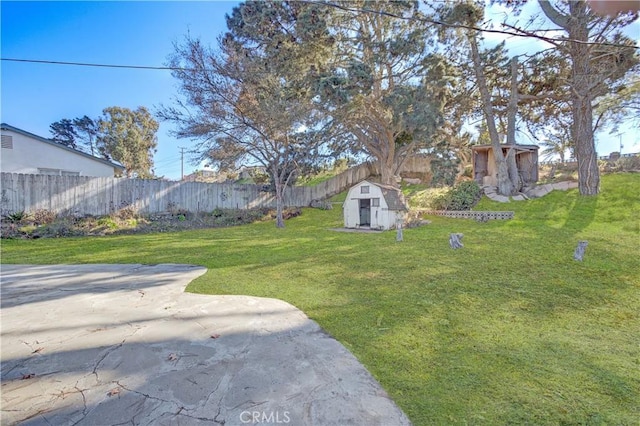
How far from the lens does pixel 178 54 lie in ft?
34.3

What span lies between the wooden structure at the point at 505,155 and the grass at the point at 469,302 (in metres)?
5.86

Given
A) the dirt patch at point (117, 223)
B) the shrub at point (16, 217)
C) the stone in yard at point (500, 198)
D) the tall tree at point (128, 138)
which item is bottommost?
the dirt patch at point (117, 223)

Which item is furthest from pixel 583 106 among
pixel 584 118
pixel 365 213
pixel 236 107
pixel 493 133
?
pixel 236 107

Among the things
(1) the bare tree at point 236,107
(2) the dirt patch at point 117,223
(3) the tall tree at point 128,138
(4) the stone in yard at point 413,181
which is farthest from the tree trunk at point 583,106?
(3) the tall tree at point 128,138

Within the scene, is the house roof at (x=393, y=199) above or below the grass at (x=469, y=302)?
above

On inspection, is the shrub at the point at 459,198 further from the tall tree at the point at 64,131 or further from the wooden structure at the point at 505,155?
the tall tree at the point at 64,131

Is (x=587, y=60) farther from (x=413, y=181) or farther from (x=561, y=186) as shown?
(x=413, y=181)

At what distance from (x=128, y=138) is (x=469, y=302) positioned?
29.2m

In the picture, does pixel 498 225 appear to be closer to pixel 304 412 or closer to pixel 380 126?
pixel 380 126

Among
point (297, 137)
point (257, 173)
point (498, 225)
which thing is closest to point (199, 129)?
point (297, 137)

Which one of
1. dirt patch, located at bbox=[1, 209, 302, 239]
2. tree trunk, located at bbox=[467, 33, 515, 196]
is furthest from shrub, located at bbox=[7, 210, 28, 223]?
tree trunk, located at bbox=[467, 33, 515, 196]

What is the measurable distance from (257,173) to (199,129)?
6.56 m

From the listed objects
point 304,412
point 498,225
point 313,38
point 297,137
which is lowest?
point 304,412

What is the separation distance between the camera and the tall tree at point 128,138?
976 inches
